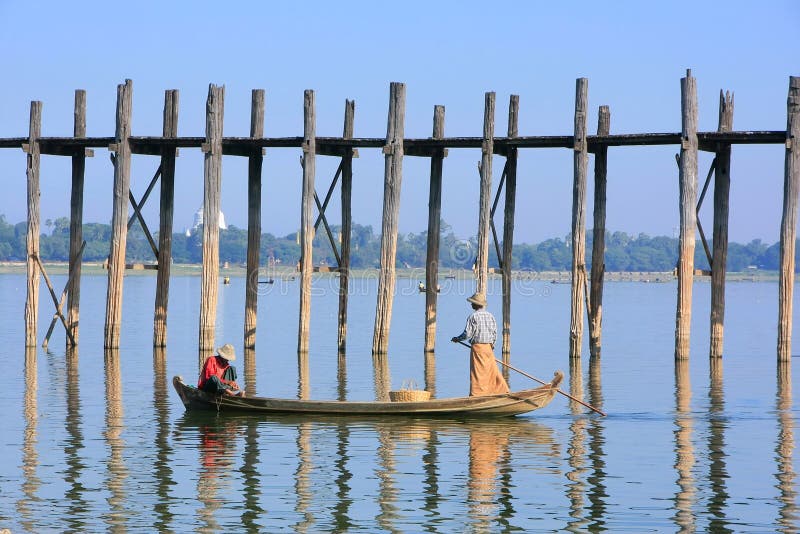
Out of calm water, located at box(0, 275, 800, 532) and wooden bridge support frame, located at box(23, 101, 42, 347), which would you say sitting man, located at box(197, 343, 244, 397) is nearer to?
calm water, located at box(0, 275, 800, 532)

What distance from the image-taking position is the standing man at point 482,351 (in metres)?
18.7

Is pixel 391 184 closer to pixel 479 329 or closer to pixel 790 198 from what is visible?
pixel 790 198

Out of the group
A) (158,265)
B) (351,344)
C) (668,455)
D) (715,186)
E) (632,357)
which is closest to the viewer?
(668,455)

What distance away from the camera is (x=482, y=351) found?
61.7ft

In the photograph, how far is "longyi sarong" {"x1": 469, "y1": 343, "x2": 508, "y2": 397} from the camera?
61.8 ft

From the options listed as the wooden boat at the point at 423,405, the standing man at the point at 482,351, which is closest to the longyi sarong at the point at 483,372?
the standing man at the point at 482,351

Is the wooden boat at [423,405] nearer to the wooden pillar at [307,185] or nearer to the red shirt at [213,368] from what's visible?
the red shirt at [213,368]

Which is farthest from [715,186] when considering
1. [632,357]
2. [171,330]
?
[171,330]

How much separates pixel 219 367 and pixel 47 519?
6766 millimetres

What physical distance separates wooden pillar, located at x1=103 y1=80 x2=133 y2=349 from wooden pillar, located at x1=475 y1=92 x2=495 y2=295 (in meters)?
6.68

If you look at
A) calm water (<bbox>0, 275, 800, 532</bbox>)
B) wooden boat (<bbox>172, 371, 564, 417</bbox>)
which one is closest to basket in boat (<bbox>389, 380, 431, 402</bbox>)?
wooden boat (<bbox>172, 371, 564, 417</bbox>)

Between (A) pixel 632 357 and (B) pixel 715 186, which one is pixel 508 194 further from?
(A) pixel 632 357

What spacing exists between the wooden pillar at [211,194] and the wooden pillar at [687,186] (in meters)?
8.50

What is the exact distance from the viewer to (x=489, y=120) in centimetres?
2584
